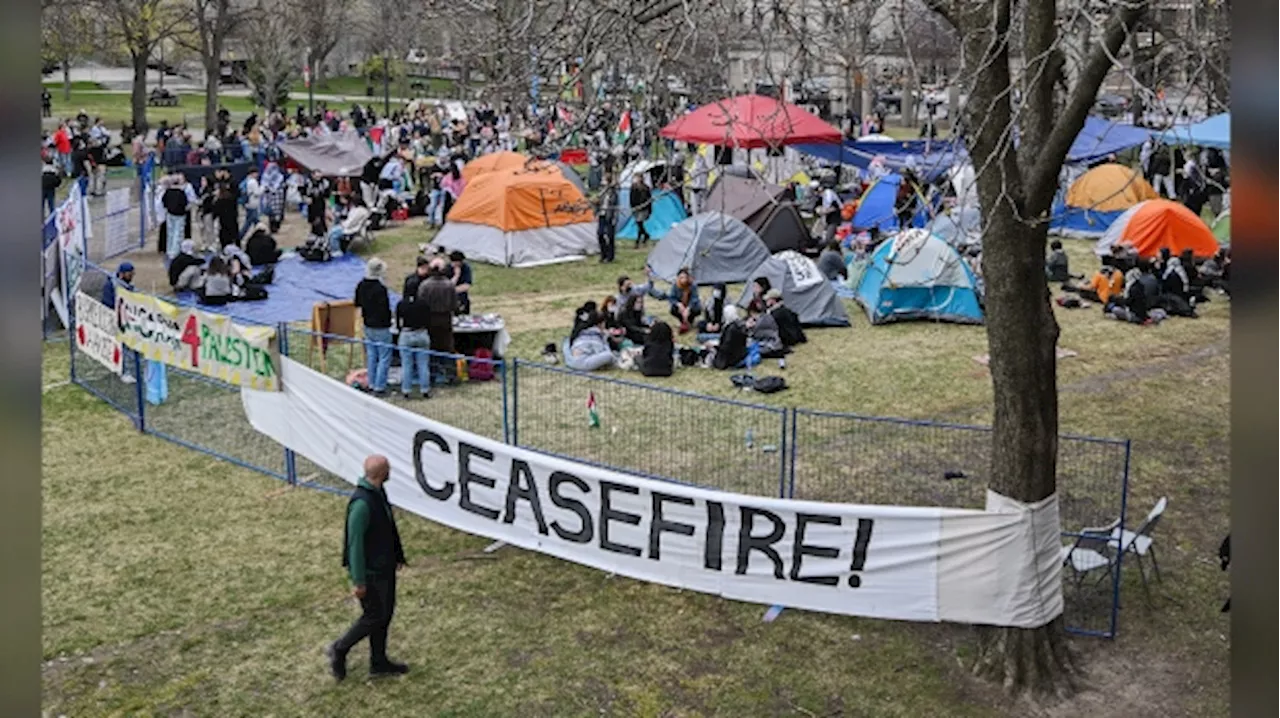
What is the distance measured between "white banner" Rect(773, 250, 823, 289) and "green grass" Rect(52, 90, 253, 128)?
37.4m

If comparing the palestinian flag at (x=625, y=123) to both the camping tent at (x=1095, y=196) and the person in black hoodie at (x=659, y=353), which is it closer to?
the person in black hoodie at (x=659, y=353)

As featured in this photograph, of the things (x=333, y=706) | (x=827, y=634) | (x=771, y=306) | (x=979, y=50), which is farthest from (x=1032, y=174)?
(x=771, y=306)

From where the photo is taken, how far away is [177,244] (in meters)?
22.9

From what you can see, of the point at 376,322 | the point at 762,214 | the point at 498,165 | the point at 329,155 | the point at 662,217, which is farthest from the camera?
the point at 329,155

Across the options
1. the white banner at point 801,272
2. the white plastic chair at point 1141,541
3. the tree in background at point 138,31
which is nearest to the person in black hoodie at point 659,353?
the white banner at point 801,272

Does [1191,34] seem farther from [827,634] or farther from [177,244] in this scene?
[177,244]

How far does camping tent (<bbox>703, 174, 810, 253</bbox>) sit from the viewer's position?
76.4 ft

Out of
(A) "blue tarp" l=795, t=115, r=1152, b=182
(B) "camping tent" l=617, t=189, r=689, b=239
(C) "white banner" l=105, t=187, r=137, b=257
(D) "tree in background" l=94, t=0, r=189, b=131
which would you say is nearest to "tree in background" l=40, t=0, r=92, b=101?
(D) "tree in background" l=94, t=0, r=189, b=131

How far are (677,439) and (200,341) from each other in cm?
484

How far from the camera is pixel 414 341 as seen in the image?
14656 millimetres

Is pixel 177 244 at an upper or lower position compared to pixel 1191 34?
lower

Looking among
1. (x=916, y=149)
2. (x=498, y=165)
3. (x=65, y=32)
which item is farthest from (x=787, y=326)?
(x=65, y=32)

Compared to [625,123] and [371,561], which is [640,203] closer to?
[625,123]
